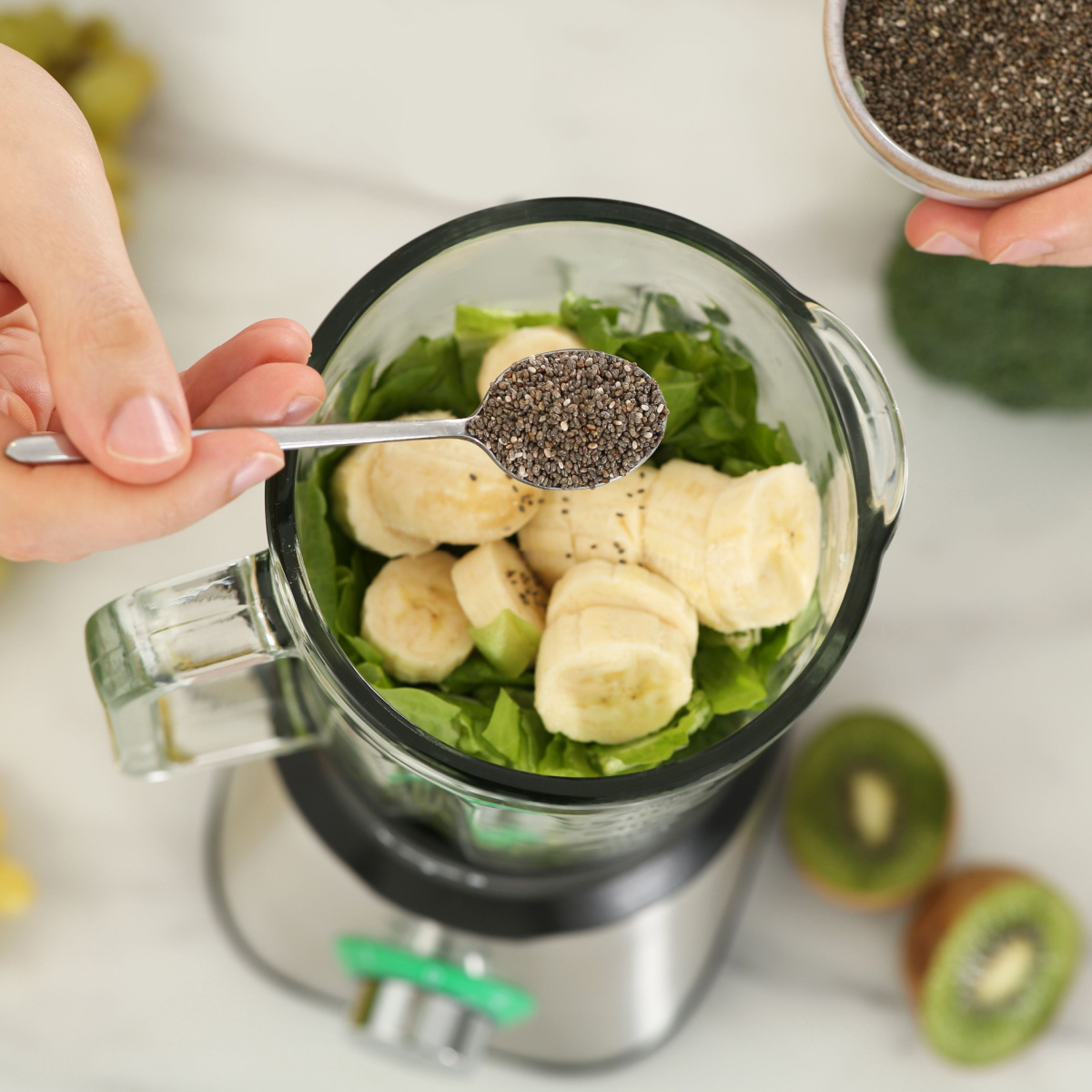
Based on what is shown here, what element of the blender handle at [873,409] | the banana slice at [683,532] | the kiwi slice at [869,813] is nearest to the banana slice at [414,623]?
the banana slice at [683,532]

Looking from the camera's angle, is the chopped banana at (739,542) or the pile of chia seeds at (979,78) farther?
the pile of chia seeds at (979,78)

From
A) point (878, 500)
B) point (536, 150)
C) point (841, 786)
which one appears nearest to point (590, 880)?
point (841, 786)

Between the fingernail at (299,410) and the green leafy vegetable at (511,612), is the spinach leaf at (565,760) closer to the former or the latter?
the green leafy vegetable at (511,612)

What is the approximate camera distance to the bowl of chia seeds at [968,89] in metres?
0.66

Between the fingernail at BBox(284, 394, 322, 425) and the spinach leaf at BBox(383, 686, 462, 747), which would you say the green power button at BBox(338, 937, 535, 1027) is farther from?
the fingernail at BBox(284, 394, 322, 425)

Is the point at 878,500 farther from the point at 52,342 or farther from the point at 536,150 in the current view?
the point at 536,150

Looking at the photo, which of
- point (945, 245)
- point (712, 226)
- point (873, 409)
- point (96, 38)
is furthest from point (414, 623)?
point (96, 38)

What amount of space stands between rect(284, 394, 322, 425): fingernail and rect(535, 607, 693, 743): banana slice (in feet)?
0.52

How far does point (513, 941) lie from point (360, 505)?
0.39 metres

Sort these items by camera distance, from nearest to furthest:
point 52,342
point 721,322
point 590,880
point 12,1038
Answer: point 52,342
point 721,322
point 590,880
point 12,1038

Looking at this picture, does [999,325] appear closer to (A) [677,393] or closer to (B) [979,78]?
(B) [979,78]

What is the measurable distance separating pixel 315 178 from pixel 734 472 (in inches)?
22.2

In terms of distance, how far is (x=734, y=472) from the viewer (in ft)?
1.90

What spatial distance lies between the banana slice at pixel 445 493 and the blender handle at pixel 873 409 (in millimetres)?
169
